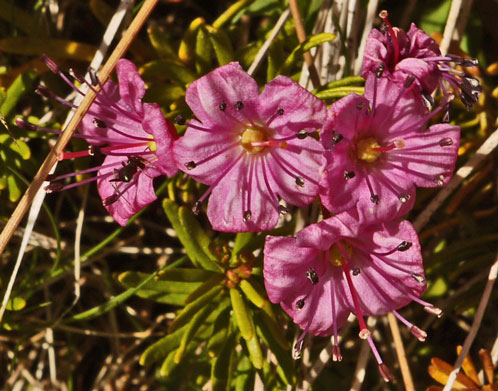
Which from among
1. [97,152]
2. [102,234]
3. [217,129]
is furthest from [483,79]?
[102,234]

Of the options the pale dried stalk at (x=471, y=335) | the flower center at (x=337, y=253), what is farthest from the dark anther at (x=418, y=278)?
the pale dried stalk at (x=471, y=335)

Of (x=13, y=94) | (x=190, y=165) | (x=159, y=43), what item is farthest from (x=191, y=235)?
(x=13, y=94)

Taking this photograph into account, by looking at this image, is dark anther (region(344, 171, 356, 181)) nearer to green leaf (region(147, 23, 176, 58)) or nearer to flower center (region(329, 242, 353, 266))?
flower center (region(329, 242, 353, 266))

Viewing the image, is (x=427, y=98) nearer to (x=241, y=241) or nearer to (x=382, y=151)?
(x=382, y=151)

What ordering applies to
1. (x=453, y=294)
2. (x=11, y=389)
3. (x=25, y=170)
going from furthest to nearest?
(x=11, y=389) < (x=453, y=294) < (x=25, y=170)

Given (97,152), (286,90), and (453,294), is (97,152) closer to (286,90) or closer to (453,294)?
(286,90)

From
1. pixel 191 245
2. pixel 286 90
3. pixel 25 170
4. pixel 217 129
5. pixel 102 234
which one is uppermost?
pixel 286 90

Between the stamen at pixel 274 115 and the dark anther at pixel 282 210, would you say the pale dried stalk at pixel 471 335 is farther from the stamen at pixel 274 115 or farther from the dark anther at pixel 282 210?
the stamen at pixel 274 115
